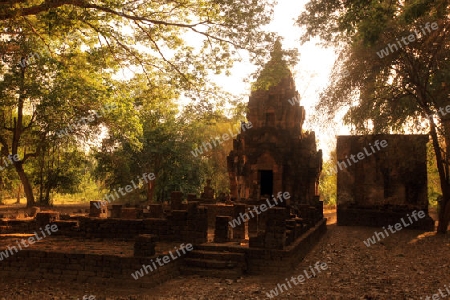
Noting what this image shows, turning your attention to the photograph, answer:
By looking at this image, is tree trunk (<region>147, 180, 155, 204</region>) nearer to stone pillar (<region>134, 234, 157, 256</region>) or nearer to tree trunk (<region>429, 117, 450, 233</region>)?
tree trunk (<region>429, 117, 450, 233</region>)

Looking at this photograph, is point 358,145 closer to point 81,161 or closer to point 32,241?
point 32,241

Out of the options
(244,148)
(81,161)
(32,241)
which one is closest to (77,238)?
(32,241)

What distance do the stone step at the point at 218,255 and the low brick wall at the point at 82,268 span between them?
782 mm

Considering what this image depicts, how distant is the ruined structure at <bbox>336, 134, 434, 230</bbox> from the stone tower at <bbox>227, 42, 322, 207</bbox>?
1.63 meters

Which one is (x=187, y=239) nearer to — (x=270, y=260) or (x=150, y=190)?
(x=270, y=260)

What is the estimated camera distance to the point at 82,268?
353 inches

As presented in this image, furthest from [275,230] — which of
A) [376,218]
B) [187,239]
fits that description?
[376,218]

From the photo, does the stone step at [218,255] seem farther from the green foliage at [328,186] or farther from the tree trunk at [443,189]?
the green foliage at [328,186]

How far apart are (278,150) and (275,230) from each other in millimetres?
11232

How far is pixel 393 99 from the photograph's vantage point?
17.0 meters

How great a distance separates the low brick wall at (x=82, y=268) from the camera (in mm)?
8680

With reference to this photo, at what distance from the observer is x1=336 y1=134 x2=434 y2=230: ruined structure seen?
64.2 feet

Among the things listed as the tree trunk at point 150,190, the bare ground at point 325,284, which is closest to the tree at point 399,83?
the bare ground at point 325,284

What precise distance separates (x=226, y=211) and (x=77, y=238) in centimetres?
617
